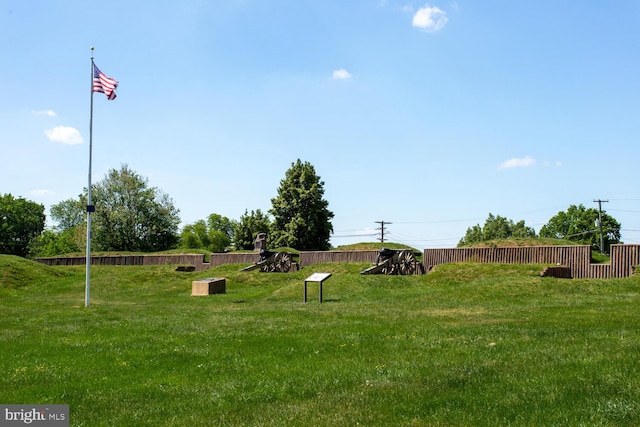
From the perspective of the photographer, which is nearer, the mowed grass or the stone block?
the mowed grass

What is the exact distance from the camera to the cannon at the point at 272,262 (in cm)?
4806

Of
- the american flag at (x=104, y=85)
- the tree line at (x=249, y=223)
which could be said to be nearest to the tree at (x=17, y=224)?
the tree line at (x=249, y=223)

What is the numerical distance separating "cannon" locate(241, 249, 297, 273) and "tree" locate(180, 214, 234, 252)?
5146cm

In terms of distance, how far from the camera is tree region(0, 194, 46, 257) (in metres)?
107

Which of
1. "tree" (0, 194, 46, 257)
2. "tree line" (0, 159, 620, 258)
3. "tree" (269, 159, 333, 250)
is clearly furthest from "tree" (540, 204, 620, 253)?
"tree" (0, 194, 46, 257)

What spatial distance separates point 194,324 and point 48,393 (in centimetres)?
807

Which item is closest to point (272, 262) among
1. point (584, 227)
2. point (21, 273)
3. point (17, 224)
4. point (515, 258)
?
point (21, 273)

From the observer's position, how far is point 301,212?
7425 cm

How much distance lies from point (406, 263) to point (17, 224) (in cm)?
9412

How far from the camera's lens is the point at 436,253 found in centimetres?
4022

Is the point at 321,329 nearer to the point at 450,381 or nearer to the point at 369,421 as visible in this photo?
the point at 450,381

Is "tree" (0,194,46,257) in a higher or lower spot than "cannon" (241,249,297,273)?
higher

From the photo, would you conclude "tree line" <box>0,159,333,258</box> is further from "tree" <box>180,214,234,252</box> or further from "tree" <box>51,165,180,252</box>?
"tree" <box>180,214,234,252</box>

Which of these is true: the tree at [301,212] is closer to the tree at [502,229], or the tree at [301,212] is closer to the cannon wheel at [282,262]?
the cannon wheel at [282,262]
